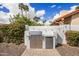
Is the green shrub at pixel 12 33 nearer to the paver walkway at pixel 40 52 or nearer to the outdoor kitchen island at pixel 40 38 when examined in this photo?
the outdoor kitchen island at pixel 40 38

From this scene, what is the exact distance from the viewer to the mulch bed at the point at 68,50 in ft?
29.4

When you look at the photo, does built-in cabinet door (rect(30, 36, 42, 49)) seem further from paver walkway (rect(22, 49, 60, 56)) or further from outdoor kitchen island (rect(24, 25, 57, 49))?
paver walkway (rect(22, 49, 60, 56))

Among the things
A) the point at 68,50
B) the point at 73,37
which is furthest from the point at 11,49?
the point at 73,37

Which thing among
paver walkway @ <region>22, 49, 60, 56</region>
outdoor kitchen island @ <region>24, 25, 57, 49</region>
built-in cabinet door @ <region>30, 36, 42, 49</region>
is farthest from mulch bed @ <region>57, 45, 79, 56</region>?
built-in cabinet door @ <region>30, 36, 42, 49</region>

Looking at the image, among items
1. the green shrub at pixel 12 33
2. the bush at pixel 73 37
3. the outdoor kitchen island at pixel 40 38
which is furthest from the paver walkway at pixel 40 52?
the bush at pixel 73 37

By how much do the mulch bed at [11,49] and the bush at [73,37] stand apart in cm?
147

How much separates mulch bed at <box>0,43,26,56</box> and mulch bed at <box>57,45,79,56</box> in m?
1.19

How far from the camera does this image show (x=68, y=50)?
904 cm

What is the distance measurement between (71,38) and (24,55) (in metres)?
1.61

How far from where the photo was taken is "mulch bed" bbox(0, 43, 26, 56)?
9000 millimetres

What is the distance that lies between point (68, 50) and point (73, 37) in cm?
45

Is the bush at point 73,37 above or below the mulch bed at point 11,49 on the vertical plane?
above

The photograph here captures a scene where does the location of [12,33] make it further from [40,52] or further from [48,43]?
[48,43]

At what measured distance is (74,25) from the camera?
8969 mm
